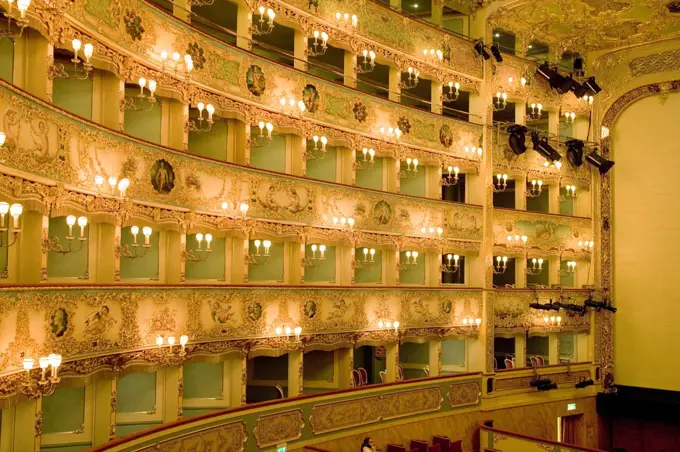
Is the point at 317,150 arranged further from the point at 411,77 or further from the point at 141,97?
the point at 141,97

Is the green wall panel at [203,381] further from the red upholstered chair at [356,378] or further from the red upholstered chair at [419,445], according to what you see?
the red upholstered chair at [419,445]

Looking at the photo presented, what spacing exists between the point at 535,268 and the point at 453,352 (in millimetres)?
4479

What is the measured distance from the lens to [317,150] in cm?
1891

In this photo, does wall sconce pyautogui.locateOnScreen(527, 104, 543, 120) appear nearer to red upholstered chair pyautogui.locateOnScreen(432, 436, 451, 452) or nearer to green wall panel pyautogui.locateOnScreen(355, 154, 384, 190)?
→ green wall panel pyautogui.locateOnScreen(355, 154, 384, 190)

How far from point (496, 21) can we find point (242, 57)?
1042cm

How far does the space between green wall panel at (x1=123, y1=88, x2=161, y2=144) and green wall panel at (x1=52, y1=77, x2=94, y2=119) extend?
150 centimetres

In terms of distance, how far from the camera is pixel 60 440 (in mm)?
12430

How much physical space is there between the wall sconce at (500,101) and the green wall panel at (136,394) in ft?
44.7

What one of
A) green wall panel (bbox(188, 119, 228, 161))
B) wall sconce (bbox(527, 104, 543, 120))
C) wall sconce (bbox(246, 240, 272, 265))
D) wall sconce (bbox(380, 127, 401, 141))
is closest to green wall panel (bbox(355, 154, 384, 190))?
wall sconce (bbox(380, 127, 401, 141))

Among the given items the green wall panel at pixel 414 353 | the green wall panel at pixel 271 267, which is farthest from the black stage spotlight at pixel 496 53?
the green wall panel at pixel 271 267

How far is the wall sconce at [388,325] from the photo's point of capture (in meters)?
18.9

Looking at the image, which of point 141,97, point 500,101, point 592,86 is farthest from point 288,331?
point 592,86

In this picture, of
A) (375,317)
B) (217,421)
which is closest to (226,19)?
(375,317)

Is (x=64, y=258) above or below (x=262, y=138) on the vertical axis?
below
